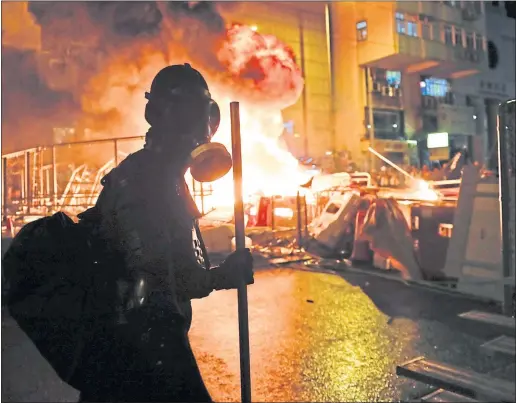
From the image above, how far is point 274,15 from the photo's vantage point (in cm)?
2095

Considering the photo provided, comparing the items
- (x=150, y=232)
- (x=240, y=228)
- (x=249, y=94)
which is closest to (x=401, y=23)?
(x=249, y=94)

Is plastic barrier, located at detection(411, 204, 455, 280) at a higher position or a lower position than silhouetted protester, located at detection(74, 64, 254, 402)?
lower

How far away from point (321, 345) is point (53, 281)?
11.7 ft

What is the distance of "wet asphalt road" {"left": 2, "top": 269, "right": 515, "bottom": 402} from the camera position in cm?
352

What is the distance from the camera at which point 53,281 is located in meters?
1.20

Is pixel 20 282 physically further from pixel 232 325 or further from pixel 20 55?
pixel 20 55

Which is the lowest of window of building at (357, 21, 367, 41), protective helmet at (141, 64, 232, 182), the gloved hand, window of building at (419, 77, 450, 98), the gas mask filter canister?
the gloved hand

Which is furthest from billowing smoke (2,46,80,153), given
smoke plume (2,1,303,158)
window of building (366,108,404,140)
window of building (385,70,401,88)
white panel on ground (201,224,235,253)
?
window of building (385,70,401,88)

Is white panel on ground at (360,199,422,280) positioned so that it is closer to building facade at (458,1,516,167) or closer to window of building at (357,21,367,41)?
window of building at (357,21,367,41)

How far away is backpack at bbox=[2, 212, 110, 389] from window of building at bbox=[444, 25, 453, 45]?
2823 cm

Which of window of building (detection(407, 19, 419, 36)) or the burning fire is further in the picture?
window of building (detection(407, 19, 419, 36))

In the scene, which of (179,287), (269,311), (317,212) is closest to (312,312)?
(269,311)

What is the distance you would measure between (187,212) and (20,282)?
44 cm

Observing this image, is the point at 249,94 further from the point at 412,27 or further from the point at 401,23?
the point at 412,27
